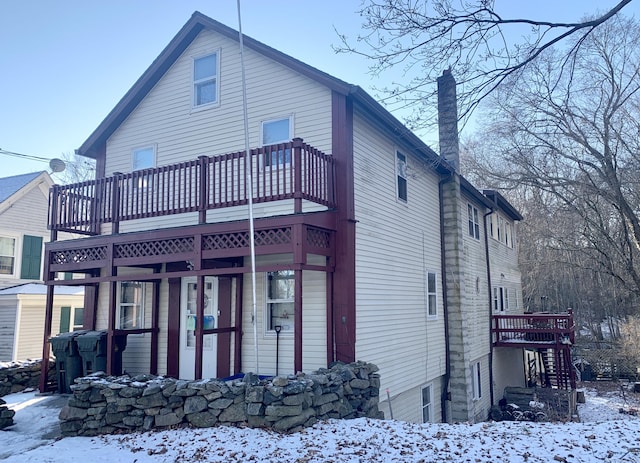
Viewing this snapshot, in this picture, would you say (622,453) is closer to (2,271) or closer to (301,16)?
(301,16)

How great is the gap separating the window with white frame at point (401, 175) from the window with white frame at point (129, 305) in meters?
6.57

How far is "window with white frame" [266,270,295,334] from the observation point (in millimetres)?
9164

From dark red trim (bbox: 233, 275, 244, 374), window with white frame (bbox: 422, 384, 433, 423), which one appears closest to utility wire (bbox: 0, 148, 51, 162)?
dark red trim (bbox: 233, 275, 244, 374)

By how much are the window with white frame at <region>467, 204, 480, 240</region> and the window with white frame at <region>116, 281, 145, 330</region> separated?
10.9 m

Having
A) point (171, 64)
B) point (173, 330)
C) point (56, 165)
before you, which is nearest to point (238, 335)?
point (173, 330)

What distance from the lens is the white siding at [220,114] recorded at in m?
9.62

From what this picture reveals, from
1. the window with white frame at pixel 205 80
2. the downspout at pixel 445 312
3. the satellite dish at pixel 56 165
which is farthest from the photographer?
the satellite dish at pixel 56 165

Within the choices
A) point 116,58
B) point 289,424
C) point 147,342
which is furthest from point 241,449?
point 116,58

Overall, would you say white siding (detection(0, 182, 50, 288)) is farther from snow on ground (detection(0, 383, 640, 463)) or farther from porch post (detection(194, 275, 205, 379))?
porch post (detection(194, 275, 205, 379))

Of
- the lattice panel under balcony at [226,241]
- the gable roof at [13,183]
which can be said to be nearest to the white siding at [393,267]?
the lattice panel under balcony at [226,241]

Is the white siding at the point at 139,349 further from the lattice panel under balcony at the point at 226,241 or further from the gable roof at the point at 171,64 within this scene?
the gable roof at the point at 171,64

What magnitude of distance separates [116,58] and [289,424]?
10.7 metres

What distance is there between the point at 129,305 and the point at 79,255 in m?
1.77

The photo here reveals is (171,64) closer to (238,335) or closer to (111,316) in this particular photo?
(111,316)
